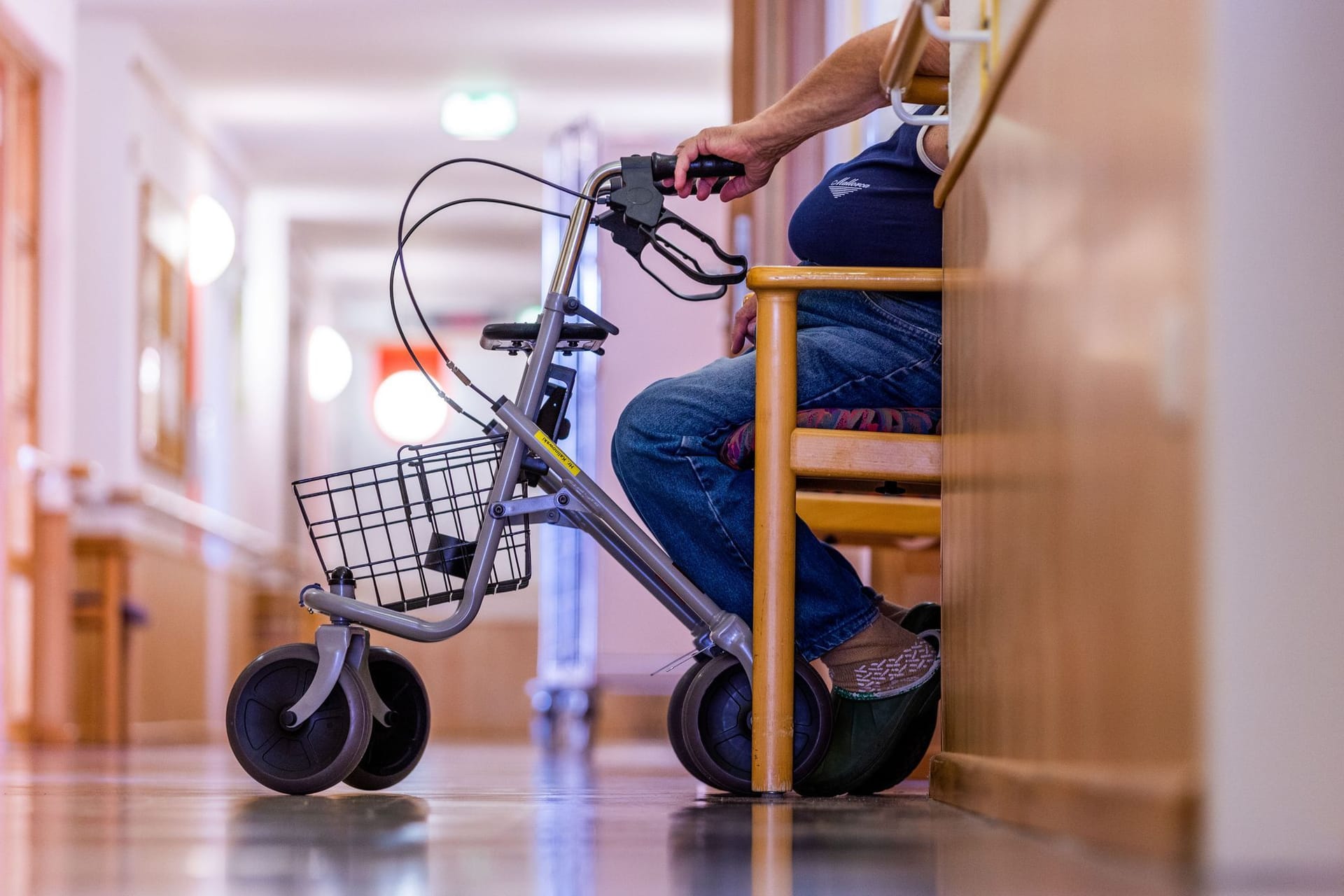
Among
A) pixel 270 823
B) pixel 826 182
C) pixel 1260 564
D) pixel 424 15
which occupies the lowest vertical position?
pixel 270 823

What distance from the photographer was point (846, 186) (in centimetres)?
186

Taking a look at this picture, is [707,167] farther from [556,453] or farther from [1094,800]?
[1094,800]

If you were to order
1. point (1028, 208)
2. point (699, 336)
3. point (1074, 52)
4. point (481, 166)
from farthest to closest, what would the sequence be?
point (481, 166), point (699, 336), point (1028, 208), point (1074, 52)

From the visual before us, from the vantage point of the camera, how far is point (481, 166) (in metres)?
8.91

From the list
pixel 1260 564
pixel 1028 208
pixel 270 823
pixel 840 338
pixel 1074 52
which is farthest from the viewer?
pixel 840 338

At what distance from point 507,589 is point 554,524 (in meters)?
0.09

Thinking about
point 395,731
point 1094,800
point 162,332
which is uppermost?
point 162,332

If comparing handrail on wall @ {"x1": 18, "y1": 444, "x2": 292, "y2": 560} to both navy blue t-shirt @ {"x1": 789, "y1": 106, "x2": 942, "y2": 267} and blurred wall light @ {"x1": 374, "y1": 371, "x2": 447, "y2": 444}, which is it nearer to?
blurred wall light @ {"x1": 374, "y1": 371, "x2": 447, "y2": 444}

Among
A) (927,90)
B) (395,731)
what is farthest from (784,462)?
(395,731)

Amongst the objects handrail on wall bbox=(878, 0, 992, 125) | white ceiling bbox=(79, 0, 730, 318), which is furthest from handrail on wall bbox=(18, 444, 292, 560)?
handrail on wall bbox=(878, 0, 992, 125)

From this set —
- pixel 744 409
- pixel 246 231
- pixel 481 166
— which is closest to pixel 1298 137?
pixel 744 409

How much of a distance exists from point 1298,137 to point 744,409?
1126 millimetres

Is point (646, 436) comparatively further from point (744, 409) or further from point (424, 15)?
point (424, 15)

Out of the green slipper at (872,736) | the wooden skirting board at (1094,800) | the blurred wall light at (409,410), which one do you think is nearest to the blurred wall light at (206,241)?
the blurred wall light at (409,410)
